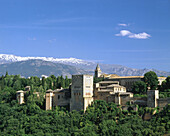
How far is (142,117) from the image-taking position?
146ft

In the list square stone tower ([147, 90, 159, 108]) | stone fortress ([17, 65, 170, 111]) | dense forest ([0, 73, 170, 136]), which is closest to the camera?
dense forest ([0, 73, 170, 136])

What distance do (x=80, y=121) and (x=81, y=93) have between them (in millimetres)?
4603

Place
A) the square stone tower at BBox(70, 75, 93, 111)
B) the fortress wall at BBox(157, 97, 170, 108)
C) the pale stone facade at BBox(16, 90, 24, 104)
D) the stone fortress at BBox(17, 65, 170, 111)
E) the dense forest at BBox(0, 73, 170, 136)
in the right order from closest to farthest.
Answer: the dense forest at BBox(0, 73, 170, 136)
the fortress wall at BBox(157, 97, 170, 108)
the stone fortress at BBox(17, 65, 170, 111)
the square stone tower at BBox(70, 75, 93, 111)
the pale stone facade at BBox(16, 90, 24, 104)

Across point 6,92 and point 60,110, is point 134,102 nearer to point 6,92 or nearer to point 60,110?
point 60,110

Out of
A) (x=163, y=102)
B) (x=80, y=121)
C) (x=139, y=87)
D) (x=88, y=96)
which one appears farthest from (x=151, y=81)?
(x=80, y=121)

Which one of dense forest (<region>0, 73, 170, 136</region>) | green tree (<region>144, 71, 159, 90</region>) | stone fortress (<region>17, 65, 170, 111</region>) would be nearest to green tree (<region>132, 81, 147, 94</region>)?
green tree (<region>144, 71, 159, 90</region>)

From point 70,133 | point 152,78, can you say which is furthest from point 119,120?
point 152,78

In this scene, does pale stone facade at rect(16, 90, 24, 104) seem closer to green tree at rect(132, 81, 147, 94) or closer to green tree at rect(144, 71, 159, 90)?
green tree at rect(132, 81, 147, 94)

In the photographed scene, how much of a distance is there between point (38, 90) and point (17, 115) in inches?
302

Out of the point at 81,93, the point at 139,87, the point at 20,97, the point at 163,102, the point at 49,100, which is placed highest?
the point at 139,87

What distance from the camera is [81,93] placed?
161 feet

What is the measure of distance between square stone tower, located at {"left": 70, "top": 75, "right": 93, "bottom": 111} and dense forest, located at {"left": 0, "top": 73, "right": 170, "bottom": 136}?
959 millimetres

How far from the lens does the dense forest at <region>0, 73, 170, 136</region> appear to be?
40.8 metres

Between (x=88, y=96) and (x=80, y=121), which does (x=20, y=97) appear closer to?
(x=88, y=96)
